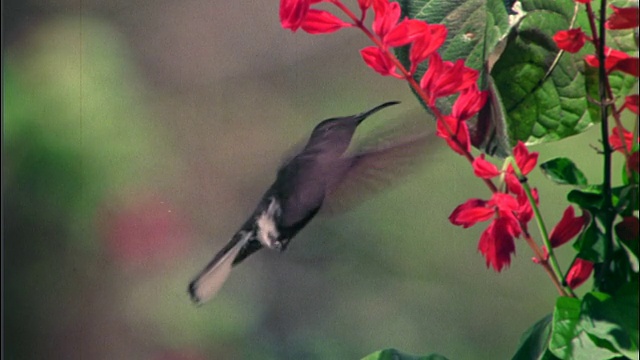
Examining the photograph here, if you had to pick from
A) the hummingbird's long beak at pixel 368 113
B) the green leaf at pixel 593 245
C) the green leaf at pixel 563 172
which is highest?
the hummingbird's long beak at pixel 368 113

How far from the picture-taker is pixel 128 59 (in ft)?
3.96

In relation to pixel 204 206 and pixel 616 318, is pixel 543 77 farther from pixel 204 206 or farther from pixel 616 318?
pixel 204 206

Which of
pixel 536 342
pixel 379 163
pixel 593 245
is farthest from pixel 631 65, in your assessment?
pixel 379 163

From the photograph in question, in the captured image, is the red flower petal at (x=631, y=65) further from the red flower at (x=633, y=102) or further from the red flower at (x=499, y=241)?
the red flower at (x=499, y=241)

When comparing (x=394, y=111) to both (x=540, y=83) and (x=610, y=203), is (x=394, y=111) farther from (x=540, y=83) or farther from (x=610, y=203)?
(x=610, y=203)

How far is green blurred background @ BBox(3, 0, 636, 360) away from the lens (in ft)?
3.23

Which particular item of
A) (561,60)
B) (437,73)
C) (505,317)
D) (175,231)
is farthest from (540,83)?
(175,231)

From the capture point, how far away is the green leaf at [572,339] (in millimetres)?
643

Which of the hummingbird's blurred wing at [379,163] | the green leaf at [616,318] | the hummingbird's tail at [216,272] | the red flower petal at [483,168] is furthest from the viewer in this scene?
the hummingbird's tail at [216,272]

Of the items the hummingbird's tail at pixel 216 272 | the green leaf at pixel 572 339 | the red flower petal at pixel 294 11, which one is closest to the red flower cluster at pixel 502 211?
the green leaf at pixel 572 339

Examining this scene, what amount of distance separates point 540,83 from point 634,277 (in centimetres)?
23

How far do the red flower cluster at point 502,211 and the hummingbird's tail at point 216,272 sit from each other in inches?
14.8

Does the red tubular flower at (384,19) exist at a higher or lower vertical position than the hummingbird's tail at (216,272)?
higher

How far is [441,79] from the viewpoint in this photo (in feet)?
2.42
